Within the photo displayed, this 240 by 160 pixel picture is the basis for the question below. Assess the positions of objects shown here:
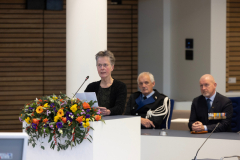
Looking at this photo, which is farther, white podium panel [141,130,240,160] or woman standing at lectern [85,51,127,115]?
woman standing at lectern [85,51,127,115]

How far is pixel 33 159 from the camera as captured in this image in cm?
233

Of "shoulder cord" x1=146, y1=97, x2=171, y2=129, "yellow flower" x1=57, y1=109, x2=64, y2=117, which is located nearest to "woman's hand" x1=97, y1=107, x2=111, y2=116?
"yellow flower" x1=57, y1=109, x2=64, y2=117

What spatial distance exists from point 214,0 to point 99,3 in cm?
308

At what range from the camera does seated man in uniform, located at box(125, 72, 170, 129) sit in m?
3.91

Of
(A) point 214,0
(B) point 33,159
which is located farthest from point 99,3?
(A) point 214,0

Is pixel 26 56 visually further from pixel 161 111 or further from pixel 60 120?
pixel 60 120

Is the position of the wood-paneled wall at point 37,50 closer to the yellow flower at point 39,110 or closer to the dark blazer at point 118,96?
the dark blazer at point 118,96

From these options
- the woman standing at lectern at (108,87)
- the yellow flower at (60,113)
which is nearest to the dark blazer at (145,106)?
the woman standing at lectern at (108,87)

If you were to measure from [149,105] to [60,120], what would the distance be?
6.49 ft

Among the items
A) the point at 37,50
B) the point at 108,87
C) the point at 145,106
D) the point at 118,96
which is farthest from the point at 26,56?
the point at 118,96

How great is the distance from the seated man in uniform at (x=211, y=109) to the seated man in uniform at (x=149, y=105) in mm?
399

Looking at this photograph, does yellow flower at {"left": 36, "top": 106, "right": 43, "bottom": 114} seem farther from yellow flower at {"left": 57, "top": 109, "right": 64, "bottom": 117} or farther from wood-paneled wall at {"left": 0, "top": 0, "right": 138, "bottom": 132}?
wood-paneled wall at {"left": 0, "top": 0, "right": 138, "bottom": 132}

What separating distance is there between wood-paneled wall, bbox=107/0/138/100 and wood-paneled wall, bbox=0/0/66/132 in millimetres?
1155

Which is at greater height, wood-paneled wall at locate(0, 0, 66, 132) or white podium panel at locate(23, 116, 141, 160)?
wood-paneled wall at locate(0, 0, 66, 132)
